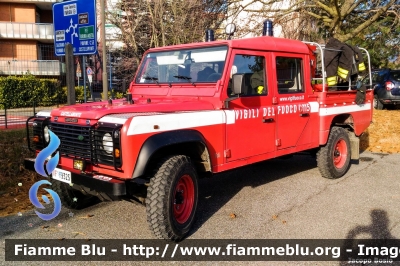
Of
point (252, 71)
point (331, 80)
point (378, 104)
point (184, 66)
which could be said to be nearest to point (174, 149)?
point (184, 66)

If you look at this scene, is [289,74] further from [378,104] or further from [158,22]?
[158,22]

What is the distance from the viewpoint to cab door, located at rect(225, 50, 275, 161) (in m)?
4.50

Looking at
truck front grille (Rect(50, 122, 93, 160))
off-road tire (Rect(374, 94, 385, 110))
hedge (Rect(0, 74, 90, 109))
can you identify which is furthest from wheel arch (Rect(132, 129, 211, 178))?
hedge (Rect(0, 74, 90, 109))

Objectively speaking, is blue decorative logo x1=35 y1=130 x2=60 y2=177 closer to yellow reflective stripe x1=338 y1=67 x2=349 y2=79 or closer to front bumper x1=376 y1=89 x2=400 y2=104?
yellow reflective stripe x1=338 y1=67 x2=349 y2=79

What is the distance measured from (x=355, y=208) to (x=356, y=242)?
108 centimetres

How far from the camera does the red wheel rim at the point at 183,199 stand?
3982mm

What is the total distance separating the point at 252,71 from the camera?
4.88 metres

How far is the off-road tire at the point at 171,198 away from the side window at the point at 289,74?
208 cm

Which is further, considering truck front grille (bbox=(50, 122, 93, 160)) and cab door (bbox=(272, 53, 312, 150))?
cab door (bbox=(272, 53, 312, 150))

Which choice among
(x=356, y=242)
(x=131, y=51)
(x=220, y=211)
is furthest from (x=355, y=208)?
(x=131, y=51)

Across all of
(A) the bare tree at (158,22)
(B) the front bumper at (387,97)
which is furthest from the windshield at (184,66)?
(B) the front bumper at (387,97)

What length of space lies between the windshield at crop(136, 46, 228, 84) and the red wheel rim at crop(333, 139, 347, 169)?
125 inches

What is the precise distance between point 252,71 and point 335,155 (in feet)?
8.88

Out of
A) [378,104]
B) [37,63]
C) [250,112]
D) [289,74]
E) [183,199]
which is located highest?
[37,63]
